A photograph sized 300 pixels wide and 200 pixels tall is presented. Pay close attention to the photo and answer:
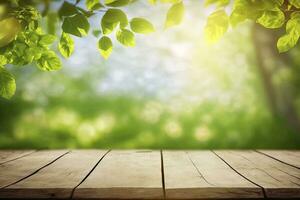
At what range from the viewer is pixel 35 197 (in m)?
1.35

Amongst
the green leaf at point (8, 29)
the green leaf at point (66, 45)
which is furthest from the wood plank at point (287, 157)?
the green leaf at point (8, 29)

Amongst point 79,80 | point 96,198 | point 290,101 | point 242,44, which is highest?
point 242,44

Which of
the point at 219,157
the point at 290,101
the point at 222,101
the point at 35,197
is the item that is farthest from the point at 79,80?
the point at 35,197

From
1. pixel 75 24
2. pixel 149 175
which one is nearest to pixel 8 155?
pixel 149 175

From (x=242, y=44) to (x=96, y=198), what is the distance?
367cm

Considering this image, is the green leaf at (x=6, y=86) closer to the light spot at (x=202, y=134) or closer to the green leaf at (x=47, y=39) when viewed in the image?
the green leaf at (x=47, y=39)

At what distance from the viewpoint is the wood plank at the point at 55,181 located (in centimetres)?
136

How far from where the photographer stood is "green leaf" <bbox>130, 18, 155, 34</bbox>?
1.34 meters

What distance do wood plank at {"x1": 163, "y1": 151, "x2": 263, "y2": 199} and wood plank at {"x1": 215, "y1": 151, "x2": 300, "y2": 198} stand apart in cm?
5

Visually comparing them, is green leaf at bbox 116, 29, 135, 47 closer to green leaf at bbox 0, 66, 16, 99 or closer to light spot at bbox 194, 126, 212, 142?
green leaf at bbox 0, 66, 16, 99

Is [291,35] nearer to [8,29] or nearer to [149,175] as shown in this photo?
[149,175]

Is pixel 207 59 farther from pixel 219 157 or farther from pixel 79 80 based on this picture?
pixel 219 157

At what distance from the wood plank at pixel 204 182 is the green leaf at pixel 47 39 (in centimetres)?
67

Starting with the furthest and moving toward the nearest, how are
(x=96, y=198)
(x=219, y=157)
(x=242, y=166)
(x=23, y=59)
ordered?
(x=219, y=157) < (x=242, y=166) < (x=23, y=59) < (x=96, y=198)
